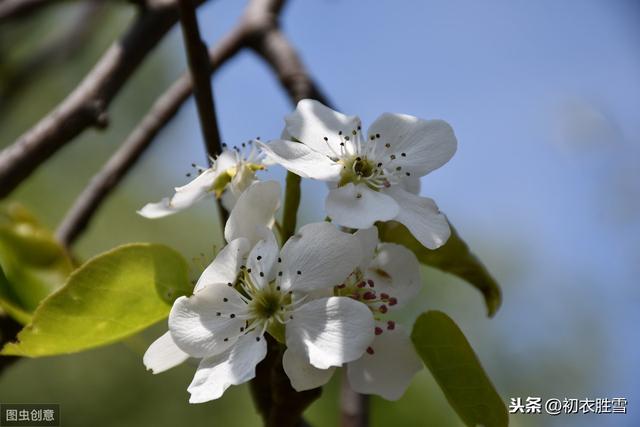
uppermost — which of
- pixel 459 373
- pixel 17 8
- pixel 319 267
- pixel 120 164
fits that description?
pixel 17 8

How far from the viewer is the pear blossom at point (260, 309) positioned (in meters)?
0.74

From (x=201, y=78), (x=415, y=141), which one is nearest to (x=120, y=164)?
(x=201, y=78)

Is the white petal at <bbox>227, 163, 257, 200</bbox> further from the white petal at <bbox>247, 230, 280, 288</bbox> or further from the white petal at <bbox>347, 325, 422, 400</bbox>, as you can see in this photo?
the white petal at <bbox>347, 325, 422, 400</bbox>

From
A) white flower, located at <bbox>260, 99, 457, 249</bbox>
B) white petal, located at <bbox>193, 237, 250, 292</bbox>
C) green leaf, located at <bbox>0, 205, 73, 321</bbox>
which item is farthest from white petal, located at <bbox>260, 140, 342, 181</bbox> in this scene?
green leaf, located at <bbox>0, 205, 73, 321</bbox>

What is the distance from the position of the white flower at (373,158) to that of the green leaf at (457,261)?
0.35 feet

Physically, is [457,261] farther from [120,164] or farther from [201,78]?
[120,164]

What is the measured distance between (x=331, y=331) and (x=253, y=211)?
17 centimetres

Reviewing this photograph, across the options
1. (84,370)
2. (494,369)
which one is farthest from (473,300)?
(84,370)

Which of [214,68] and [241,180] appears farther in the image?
[214,68]

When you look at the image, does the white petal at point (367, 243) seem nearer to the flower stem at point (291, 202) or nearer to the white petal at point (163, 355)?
the flower stem at point (291, 202)

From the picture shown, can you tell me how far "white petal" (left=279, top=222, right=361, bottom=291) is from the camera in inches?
30.3

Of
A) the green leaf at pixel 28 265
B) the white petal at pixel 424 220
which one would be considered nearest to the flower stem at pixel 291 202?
the white petal at pixel 424 220

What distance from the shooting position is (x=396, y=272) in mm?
868

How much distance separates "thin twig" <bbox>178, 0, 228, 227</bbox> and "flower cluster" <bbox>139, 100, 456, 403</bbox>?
3.7 inches
